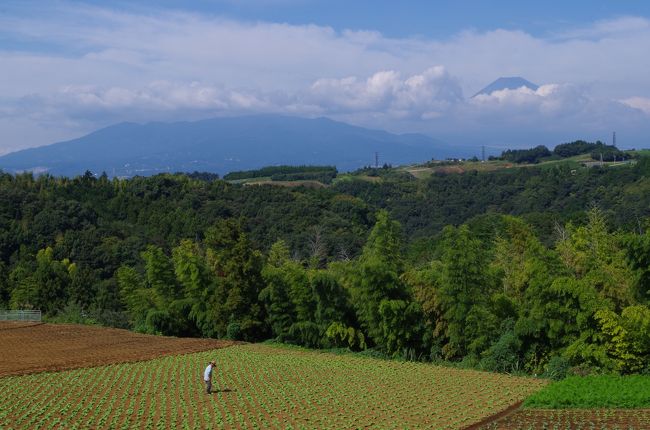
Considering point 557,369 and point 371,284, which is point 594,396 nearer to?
point 557,369

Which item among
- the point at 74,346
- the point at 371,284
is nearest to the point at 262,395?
the point at 371,284

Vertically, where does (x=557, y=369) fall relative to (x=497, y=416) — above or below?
below

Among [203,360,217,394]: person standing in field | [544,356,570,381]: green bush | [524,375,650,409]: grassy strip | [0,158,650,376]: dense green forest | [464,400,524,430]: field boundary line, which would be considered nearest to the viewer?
[464,400,524,430]: field boundary line

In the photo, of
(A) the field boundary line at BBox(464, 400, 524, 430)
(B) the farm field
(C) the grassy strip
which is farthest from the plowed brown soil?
(C) the grassy strip

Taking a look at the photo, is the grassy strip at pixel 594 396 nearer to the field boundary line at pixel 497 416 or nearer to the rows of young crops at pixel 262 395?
the field boundary line at pixel 497 416

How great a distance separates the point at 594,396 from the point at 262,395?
36.0 ft

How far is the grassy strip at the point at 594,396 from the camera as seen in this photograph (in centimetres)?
2298

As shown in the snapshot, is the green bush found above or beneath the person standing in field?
beneath

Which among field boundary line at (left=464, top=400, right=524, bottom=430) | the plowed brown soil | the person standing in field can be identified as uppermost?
the person standing in field

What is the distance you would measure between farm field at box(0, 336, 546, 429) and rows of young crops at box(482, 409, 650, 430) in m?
0.93

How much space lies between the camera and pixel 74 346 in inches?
1503

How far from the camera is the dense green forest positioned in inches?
1214

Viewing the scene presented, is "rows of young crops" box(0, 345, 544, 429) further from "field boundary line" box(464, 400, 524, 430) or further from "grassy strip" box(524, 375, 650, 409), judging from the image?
"grassy strip" box(524, 375, 650, 409)

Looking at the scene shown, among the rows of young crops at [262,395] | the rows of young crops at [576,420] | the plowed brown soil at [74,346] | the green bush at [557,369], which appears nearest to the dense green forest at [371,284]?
the green bush at [557,369]
